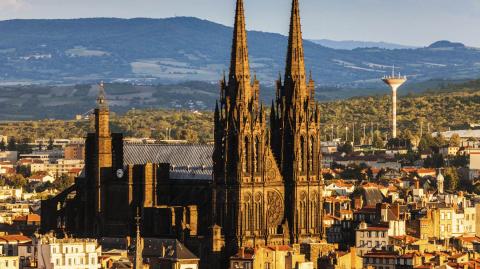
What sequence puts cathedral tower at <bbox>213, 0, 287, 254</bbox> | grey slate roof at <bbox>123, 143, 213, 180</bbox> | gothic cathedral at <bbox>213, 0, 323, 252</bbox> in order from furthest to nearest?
1. grey slate roof at <bbox>123, 143, 213, 180</bbox>
2. gothic cathedral at <bbox>213, 0, 323, 252</bbox>
3. cathedral tower at <bbox>213, 0, 287, 254</bbox>

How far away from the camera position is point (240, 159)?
12106 cm

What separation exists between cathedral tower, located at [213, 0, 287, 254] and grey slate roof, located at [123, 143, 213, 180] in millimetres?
5410

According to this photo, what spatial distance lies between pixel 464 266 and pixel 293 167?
13.0 metres

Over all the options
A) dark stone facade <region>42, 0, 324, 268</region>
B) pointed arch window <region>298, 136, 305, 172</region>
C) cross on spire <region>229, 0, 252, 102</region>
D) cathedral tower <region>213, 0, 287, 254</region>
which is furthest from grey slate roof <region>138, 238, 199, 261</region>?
pointed arch window <region>298, 136, 305, 172</region>

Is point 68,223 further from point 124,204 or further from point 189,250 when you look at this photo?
point 189,250

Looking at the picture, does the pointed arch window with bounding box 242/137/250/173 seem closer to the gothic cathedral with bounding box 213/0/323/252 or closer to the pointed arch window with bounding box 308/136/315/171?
the gothic cathedral with bounding box 213/0/323/252

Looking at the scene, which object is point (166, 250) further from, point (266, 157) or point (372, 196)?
point (372, 196)

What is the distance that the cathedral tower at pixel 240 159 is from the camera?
4754 inches

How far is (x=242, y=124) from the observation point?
12056cm

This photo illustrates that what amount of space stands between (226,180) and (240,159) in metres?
1.46

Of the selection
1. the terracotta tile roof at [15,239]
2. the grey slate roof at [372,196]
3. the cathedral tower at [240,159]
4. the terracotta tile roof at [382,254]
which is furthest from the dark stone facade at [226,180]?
the grey slate roof at [372,196]

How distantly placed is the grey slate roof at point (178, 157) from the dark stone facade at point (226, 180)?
61 millimetres

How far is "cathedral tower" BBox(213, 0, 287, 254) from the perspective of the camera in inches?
4754

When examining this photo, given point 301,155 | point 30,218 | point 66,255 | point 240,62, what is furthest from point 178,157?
point 66,255
